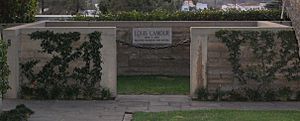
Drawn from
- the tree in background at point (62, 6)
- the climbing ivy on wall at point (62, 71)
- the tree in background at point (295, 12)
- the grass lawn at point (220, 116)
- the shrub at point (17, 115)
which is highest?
the tree in background at point (295, 12)

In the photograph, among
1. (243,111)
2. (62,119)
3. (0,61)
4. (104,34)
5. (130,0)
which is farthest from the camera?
(130,0)

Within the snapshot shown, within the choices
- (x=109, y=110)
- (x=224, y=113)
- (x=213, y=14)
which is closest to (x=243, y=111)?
(x=224, y=113)

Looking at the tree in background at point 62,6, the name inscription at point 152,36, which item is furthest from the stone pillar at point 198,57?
the tree in background at point 62,6

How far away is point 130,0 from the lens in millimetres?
26234

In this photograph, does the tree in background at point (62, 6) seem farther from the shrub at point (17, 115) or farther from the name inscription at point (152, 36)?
the shrub at point (17, 115)

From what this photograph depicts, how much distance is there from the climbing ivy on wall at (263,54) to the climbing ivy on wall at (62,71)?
97.4 inches

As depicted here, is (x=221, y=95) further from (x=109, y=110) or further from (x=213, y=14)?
(x=213, y=14)

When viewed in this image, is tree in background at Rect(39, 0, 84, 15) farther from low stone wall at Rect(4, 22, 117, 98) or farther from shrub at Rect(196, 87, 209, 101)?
shrub at Rect(196, 87, 209, 101)

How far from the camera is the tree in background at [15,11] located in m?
15.0

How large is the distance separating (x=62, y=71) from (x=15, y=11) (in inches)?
183

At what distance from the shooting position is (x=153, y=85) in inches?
530

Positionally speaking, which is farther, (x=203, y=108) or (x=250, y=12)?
(x=250, y=12)

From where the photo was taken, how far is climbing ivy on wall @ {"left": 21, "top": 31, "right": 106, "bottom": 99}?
11289 mm

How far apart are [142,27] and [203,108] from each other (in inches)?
200
